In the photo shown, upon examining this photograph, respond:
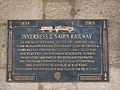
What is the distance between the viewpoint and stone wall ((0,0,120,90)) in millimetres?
6996

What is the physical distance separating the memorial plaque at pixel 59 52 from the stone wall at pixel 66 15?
0.08 metres

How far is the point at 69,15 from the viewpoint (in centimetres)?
711

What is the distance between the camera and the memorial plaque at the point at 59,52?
700cm

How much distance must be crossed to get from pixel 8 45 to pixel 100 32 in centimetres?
140

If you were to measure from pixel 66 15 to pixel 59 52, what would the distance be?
58 centimetres

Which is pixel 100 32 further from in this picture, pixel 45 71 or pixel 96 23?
pixel 45 71

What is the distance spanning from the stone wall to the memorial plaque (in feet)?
0.25

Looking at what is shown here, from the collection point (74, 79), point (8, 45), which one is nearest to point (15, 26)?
point (8, 45)

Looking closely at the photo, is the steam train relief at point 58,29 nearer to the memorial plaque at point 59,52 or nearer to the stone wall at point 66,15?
the memorial plaque at point 59,52

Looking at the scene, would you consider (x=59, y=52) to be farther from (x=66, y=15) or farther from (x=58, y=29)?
(x=66, y=15)

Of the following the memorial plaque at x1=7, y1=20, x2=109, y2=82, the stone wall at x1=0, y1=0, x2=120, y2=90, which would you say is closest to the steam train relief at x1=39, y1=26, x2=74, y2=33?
the memorial plaque at x1=7, y1=20, x2=109, y2=82

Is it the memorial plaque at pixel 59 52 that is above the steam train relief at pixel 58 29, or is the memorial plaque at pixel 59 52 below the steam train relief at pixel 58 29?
below

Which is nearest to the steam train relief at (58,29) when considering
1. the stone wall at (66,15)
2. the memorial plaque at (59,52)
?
the memorial plaque at (59,52)

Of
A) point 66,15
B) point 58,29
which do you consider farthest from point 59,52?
point 66,15
